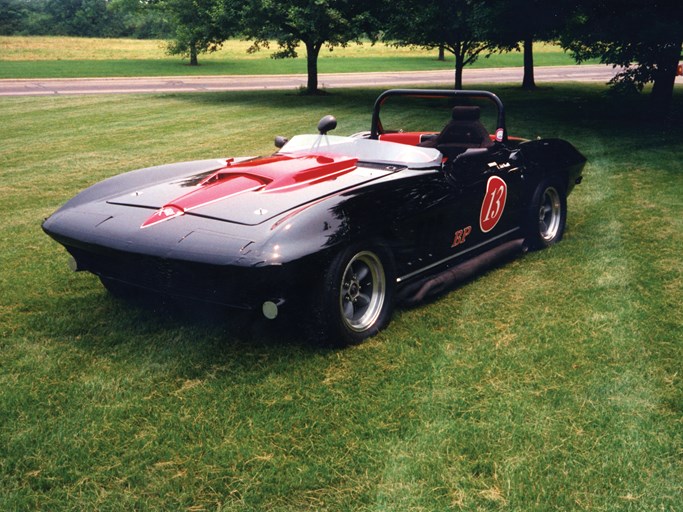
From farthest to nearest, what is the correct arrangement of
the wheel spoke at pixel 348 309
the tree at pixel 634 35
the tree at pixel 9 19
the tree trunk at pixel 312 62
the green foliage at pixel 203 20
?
1. the tree at pixel 9 19
2. the tree trunk at pixel 312 62
3. the green foliage at pixel 203 20
4. the tree at pixel 634 35
5. the wheel spoke at pixel 348 309

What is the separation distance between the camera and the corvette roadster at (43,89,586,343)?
12.3 feet

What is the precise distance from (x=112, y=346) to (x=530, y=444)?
98.3 inches

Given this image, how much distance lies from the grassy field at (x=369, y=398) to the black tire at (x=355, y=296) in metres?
0.12

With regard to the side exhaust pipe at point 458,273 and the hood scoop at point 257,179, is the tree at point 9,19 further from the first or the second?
the side exhaust pipe at point 458,273

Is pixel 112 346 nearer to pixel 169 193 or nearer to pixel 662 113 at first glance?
pixel 169 193

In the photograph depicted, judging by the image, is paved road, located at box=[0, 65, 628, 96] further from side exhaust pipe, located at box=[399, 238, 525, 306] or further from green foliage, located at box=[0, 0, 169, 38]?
green foliage, located at box=[0, 0, 169, 38]

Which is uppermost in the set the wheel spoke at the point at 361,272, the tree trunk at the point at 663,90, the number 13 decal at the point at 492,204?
the tree trunk at the point at 663,90

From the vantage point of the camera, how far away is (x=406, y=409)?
3.47m

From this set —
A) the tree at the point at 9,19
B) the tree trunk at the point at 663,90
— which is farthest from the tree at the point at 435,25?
the tree at the point at 9,19

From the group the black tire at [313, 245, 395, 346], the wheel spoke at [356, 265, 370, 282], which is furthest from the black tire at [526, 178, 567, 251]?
the wheel spoke at [356, 265, 370, 282]

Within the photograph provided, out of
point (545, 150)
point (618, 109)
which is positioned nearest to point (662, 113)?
point (618, 109)

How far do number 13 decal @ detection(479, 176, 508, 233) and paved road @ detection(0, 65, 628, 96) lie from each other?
1937cm

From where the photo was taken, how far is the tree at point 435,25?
57.9 ft

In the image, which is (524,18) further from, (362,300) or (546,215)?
(362,300)
